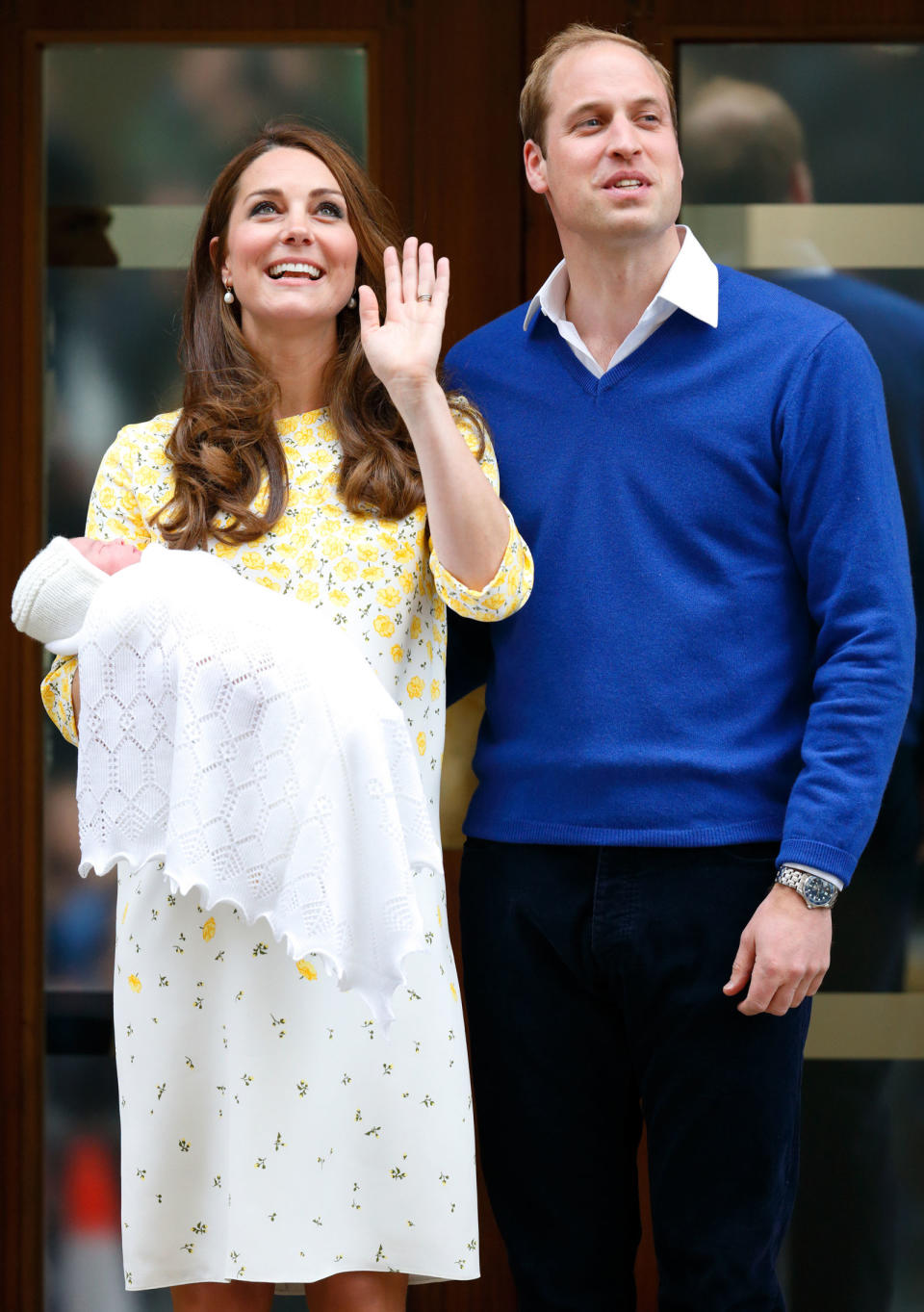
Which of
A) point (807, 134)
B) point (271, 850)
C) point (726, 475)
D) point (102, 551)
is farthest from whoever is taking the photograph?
point (807, 134)

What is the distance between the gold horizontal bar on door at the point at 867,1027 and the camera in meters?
2.38

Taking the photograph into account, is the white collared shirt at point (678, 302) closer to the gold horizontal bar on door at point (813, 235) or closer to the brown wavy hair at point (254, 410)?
the brown wavy hair at point (254, 410)

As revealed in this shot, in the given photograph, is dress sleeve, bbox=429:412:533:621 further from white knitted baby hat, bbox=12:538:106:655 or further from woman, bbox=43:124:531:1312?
white knitted baby hat, bbox=12:538:106:655

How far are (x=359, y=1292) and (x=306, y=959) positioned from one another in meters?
0.38

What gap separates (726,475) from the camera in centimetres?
168

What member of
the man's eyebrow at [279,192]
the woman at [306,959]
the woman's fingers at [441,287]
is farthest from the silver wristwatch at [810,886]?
the man's eyebrow at [279,192]

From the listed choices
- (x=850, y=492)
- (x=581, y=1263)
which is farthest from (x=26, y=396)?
(x=581, y=1263)

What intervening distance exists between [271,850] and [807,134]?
157 cm

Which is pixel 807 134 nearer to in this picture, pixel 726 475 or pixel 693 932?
pixel 726 475

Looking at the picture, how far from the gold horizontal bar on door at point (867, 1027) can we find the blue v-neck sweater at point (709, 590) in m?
0.84

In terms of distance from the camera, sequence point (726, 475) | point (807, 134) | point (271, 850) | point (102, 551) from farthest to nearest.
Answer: point (807, 134), point (726, 475), point (102, 551), point (271, 850)

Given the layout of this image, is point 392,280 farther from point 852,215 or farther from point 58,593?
point 852,215

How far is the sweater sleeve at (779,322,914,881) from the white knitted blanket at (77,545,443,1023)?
459mm

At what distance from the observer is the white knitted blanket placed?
1415mm
